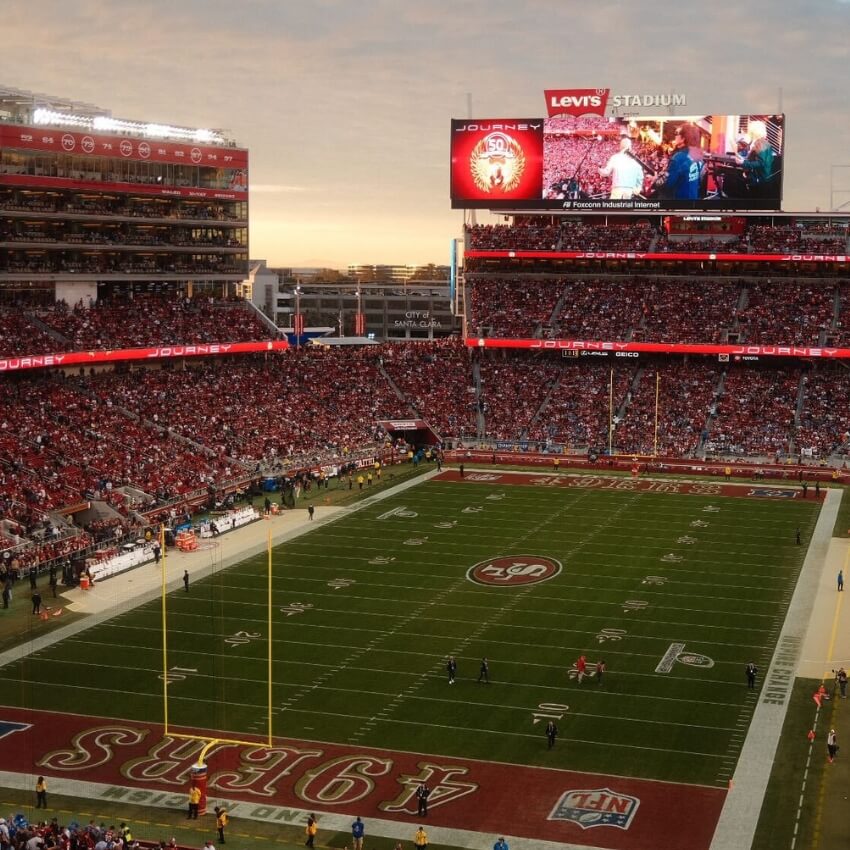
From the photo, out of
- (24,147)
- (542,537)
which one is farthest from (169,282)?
(542,537)

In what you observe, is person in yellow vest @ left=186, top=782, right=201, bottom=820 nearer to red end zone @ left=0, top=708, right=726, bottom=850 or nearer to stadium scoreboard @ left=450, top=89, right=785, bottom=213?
red end zone @ left=0, top=708, right=726, bottom=850

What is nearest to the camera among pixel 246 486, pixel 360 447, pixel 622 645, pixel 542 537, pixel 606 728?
pixel 606 728

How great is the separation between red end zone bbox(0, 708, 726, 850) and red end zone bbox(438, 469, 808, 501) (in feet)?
93.5

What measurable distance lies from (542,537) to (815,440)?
21137 mm

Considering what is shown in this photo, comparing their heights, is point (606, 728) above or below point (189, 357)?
below

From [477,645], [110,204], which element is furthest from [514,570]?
[110,204]

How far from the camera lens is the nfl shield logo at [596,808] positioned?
69.8 ft

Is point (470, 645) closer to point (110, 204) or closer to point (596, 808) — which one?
point (596, 808)

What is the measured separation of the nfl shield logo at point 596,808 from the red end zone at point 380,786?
0.7 inches

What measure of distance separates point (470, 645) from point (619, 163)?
42.1 metres

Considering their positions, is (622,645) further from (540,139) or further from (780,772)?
(540,139)

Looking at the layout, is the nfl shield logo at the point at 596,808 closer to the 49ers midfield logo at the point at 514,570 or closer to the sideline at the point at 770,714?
the sideline at the point at 770,714

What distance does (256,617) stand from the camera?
32781mm

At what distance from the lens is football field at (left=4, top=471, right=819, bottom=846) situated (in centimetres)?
2500
